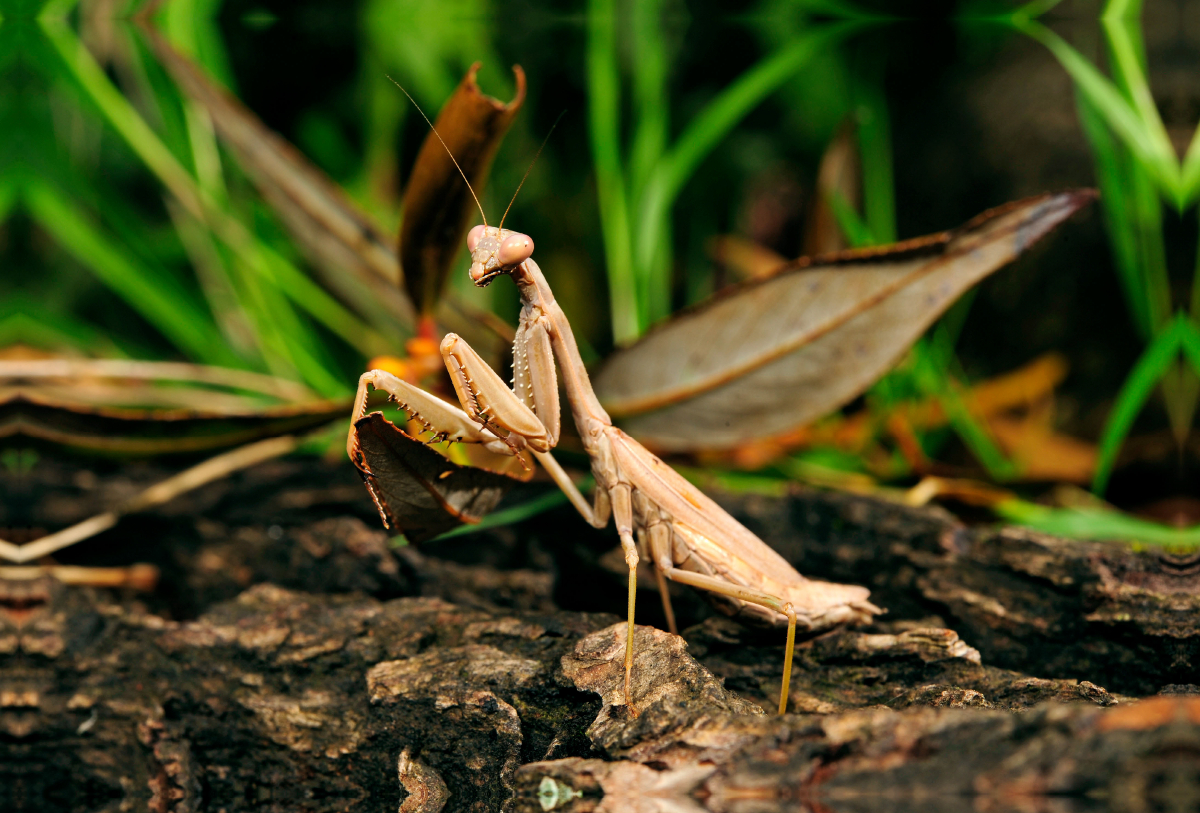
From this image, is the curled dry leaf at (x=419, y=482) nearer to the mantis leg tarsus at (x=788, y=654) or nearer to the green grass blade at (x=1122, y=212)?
the mantis leg tarsus at (x=788, y=654)

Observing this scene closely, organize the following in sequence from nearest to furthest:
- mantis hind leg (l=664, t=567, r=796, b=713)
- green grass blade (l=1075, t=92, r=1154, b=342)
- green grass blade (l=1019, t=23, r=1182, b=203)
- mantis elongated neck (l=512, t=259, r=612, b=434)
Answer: mantis hind leg (l=664, t=567, r=796, b=713)
mantis elongated neck (l=512, t=259, r=612, b=434)
green grass blade (l=1019, t=23, r=1182, b=203)
green grass blade (l=1075, t=92, r=1154, b=342)

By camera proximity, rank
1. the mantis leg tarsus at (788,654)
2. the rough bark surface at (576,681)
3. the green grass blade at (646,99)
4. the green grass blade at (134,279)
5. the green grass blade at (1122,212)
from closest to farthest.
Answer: the rough bark surface at (576,681) < the mantis leg tarsus at (788,654) < the green grass blade at (1122,212) < the green grass blade at (134,279) < the green grass blade at (646,99)

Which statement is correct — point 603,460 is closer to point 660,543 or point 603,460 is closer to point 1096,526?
point 660,543

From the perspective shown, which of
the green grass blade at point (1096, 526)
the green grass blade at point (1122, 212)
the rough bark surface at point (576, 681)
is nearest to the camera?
the rough bark surface at point (576, 681)

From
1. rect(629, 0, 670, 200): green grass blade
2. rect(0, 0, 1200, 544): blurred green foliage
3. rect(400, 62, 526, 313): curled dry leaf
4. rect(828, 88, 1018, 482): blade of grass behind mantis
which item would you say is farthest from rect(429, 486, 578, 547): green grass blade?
rect(629, 0, 670, 200): green grass blade

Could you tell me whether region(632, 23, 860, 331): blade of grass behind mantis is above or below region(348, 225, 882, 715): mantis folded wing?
above

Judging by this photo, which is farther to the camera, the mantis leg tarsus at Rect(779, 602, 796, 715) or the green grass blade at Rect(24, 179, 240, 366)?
the green grass blade at Rect(24, 179, 240, 366)

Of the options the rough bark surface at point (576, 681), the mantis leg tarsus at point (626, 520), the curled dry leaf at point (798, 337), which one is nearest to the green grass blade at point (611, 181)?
the curled dry leaf at point (798, 337)

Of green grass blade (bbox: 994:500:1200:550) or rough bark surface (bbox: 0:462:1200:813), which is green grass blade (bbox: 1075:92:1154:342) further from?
rough bark surface (bbox: 0:462:1200:813)
